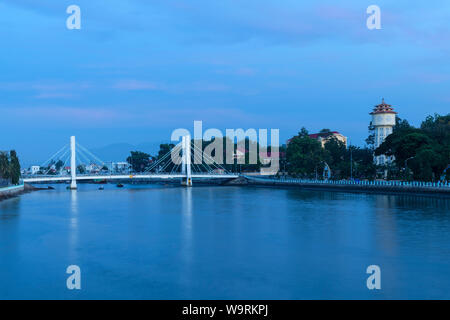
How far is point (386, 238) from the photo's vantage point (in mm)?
20781

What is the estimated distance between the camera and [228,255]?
1753 cm

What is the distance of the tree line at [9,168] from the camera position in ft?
167

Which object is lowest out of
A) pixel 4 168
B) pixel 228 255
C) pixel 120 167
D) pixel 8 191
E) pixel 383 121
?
pixel 228 255

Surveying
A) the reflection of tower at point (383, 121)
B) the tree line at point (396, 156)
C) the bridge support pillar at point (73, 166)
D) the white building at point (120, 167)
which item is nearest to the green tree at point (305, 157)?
the tree line at point (396, 156)

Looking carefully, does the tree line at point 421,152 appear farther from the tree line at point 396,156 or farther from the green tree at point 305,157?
the green tree at point 305,157

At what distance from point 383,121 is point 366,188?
16272 millimetres

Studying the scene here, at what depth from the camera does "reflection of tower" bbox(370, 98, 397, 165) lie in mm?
62031

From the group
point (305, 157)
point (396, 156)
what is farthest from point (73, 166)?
point (396, 156)

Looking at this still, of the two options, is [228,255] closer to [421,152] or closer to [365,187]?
[421,152]

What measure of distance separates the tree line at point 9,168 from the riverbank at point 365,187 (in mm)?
34306

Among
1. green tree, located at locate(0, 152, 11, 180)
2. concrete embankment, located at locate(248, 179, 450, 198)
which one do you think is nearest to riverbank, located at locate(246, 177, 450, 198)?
concrete embankment, located at locate(248, 179, 450, 198)
